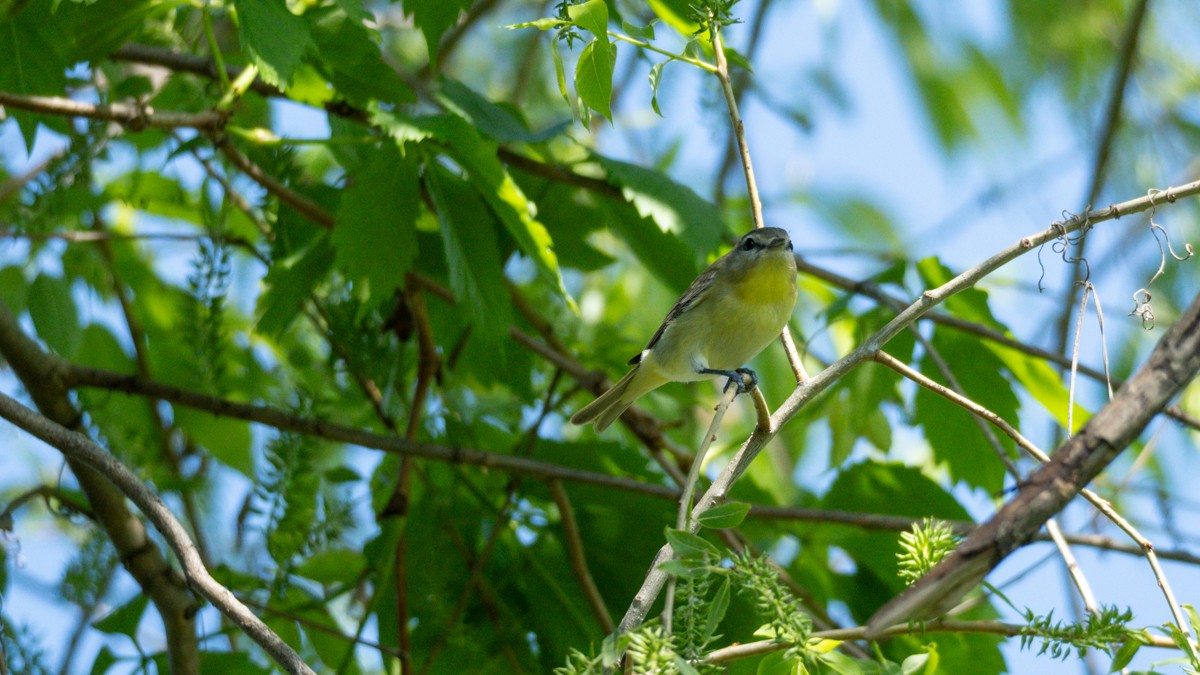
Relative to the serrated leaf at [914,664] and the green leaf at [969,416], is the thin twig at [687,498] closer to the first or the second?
the serrated leaf at [914,664]

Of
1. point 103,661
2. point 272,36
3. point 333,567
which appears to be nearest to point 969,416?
point 333,567

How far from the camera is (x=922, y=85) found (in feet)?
17.7

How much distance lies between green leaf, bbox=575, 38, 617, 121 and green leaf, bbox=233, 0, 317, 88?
2.69ft

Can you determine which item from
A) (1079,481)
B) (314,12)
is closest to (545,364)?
(314,12)

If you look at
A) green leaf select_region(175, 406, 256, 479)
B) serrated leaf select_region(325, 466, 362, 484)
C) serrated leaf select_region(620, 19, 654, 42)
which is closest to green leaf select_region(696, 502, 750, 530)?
serrated leaf select_region(620, 19, 654, 42)

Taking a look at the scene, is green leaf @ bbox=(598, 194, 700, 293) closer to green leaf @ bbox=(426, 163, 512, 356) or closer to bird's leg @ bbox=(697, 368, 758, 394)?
bird's leg @ bbox=(697, 368, 758, 394)

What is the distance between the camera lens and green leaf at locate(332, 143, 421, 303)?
2.99 metres

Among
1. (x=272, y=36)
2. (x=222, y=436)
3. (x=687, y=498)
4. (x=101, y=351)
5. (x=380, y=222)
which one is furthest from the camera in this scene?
(x=101, y=351)

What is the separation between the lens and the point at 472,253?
121 inches

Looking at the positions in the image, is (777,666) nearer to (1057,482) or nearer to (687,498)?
(687,498)

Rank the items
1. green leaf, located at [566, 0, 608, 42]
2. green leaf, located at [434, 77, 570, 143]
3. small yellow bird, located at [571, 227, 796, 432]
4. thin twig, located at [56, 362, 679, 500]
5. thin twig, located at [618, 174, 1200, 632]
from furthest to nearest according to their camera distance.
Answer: small yellow bird, located at [571, 227, 796, 432] → thin twig, located at [56, 362, 679, 500] → green leaf, located at [434, 77, 570, 143] → green leaf, located at [566, 0, 608, 42] → thin twig, located at [618, 174, 1200, 632]

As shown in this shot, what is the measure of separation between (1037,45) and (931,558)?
4.56 metres

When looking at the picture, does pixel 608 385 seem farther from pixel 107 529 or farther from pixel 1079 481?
pixel 1079 481

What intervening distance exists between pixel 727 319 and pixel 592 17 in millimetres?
1741
